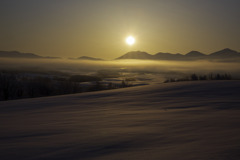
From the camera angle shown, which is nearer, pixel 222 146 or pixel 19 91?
pixel 222 146

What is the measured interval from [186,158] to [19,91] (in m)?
35.0

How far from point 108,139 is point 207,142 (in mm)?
1025

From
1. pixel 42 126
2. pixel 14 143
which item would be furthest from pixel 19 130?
pixel 14 143

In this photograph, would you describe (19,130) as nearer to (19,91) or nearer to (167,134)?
(167,134)

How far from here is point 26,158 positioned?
6.30 ft

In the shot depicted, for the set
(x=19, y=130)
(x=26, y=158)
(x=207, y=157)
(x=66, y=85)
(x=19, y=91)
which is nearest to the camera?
(x=207, y=157)

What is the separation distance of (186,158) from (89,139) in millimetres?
1117

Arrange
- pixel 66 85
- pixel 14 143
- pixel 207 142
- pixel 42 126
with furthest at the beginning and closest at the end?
pixel 66 85, pixel 42 126, pixel 14 143, pixel 207 142

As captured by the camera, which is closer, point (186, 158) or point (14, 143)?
point (186, 158)

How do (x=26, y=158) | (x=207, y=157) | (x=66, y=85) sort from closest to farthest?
(x=207, y=157) → (x=26, y=158) → (x=66, y=85)

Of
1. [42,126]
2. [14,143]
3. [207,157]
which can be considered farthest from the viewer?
[42,126]

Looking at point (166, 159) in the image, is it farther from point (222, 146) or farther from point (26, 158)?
point (26, 158)

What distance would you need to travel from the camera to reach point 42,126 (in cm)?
317

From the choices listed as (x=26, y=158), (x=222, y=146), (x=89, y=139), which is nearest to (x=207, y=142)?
(x=222, y=146)
